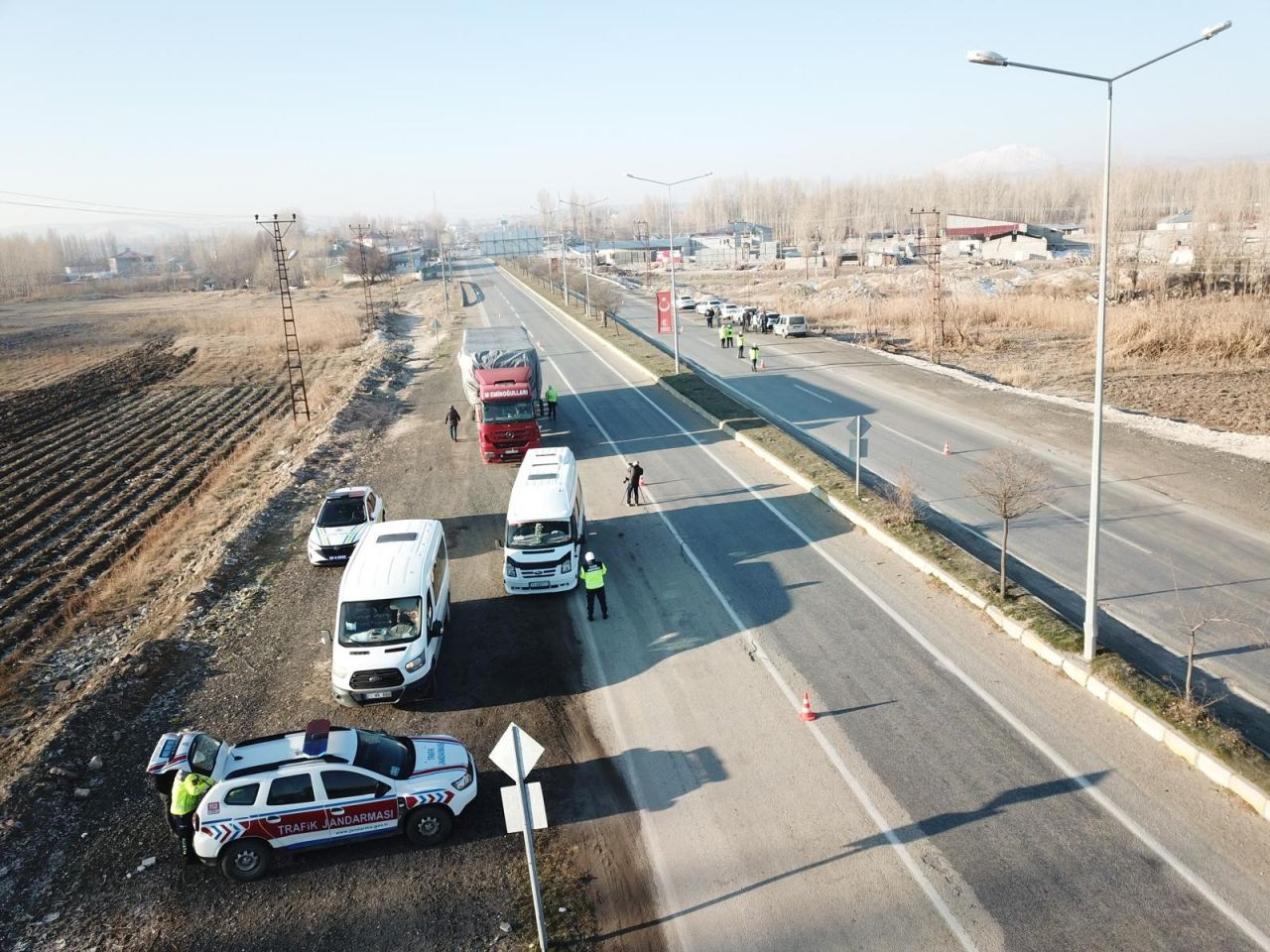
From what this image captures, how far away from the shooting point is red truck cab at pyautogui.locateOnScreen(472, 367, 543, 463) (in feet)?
86.2

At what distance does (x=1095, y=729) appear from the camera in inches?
466

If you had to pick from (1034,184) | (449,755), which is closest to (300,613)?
(449,755)

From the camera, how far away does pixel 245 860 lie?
33.2 feet

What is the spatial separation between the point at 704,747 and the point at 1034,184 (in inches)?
7713

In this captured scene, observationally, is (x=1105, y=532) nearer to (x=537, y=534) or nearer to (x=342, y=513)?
(x=537, y=534)

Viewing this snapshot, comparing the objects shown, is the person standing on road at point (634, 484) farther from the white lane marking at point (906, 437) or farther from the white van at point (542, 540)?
the white lane marking at point (906, 437)

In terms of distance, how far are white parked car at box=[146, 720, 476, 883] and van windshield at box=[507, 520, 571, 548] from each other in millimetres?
6523

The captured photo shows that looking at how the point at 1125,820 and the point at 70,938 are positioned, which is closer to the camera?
the point at 70,938

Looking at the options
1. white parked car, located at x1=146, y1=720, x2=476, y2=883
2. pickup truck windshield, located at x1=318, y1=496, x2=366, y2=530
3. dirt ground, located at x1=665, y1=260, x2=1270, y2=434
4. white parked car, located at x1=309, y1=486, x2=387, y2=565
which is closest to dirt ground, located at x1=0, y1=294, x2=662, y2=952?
white parked car, located at x1=146, y1=720, x2=476, y2=883

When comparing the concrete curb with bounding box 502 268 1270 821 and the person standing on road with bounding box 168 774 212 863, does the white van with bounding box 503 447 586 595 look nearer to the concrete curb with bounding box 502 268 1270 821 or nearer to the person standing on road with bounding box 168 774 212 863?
the concrete curb with bounding box 502 268 1270 821

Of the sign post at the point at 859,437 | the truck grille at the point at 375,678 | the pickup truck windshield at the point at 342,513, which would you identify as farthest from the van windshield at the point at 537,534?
the sign post at the point at 859,437

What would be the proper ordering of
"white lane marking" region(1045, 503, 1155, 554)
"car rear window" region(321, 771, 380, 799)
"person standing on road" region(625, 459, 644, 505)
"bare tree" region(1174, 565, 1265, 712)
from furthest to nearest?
"person standing on road" region(625, 459, 644, 505) → "white lane marking" region(1045, 503, 1155, 554) → "bare tree" region(1174, 565, 1265, 712) → "car rear window" region(321, 771, 380, 799)

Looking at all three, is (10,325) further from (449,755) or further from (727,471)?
(449,755)

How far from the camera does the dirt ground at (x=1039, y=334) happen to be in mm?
31375
